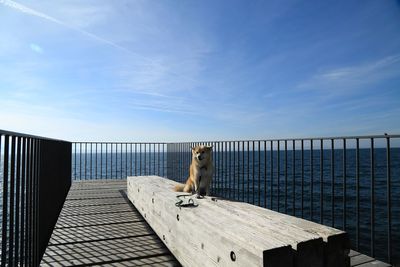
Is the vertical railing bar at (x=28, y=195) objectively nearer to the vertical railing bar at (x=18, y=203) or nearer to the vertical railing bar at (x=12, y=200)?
the vertical railing bar at (x=18, y=203)

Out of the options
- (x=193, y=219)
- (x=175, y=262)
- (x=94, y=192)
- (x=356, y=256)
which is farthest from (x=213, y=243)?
(x=94, y=192)

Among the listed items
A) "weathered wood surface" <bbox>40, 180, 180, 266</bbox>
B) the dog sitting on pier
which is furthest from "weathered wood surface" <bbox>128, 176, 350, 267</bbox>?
the dog sitting on pier

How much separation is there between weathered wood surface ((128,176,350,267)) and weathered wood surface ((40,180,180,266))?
288mm

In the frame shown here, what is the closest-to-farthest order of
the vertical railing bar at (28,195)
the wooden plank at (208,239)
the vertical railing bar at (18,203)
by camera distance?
the wooden plank at (208,239) → the vertical railing bar at (18,203) → the vertical railing bar at (28,195)

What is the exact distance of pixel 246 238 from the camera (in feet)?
4.93

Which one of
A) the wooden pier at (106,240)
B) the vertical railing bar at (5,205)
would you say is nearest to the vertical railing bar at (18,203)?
the vertical railing bar at (5,205)

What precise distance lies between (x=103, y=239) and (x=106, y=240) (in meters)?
0.05

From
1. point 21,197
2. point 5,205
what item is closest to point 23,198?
point 21,197

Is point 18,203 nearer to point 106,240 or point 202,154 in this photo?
point 106,240

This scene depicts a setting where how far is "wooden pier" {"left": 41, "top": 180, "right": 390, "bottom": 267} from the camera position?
235 cm

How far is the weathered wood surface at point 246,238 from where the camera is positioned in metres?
1.38

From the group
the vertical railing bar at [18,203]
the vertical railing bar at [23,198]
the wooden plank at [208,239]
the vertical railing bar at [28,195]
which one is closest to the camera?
the wooden plank at [208,239]

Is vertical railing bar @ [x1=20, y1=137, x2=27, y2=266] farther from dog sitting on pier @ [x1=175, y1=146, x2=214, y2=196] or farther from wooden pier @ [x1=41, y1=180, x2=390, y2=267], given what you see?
dog sitting on pier @ [x1=175, y1=146, x2=214, y2=196]

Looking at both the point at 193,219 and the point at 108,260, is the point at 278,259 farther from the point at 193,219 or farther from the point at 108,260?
the point at 108,260
